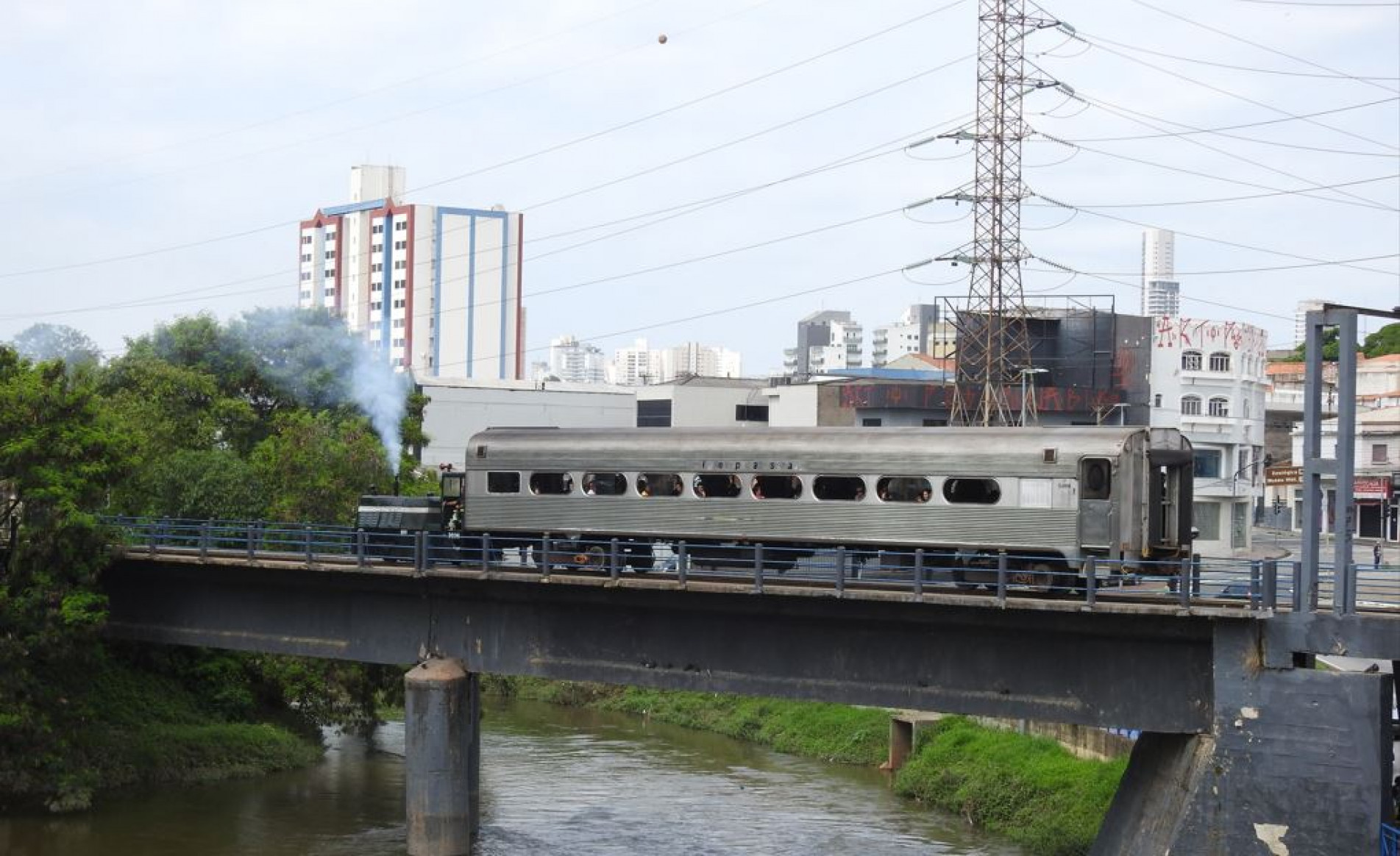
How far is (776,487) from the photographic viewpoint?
32.4 m

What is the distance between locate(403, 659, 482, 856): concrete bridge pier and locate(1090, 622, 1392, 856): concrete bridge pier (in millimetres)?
14160

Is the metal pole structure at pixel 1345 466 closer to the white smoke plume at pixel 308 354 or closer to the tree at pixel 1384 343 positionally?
the white smoke plume at pixel 308 354

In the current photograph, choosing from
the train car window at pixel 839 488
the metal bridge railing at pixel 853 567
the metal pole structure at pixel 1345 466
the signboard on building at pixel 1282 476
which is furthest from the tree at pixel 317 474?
the signboard on building at pixel 1282 476

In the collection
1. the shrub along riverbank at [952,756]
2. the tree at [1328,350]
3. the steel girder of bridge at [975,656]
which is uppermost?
the tree at [1328,350]

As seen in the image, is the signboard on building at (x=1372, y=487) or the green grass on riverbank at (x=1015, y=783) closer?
the green grass on riverbank at (x=1015, y=783)

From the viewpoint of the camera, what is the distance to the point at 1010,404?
73.3m

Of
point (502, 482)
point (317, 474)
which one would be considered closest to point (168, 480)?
point (317, 474)

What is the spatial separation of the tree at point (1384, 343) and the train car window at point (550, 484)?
106346 millimetres

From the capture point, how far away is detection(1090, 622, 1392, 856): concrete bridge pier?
23.0 meters

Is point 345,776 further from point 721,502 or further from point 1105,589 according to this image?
point 1105,589

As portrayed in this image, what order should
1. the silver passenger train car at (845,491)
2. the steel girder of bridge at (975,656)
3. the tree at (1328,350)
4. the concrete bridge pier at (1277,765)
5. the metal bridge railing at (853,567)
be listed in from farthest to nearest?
the tree at (1328,350) → the silver passenger train car at (845,491) → the metal bridge railing at (853,567) → the steel girder of bridge at (975,656) → the concrete bridge pier at (1277,765)

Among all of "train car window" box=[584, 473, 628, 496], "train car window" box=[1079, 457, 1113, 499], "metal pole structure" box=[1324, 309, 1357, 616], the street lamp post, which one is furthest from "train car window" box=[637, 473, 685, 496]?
the street lamp post

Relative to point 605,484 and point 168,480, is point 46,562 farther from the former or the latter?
point 168,480

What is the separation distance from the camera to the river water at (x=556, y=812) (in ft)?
118
